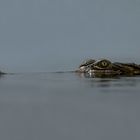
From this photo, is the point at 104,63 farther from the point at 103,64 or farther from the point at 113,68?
the point at 113,68

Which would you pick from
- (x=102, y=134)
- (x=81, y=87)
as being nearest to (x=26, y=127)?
(x=102, y=134)

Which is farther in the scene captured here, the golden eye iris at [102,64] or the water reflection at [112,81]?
the golden eye iris at [102,64]

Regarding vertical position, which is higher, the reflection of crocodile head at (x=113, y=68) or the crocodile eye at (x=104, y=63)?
the crocodile eye at (x=104, y=63)

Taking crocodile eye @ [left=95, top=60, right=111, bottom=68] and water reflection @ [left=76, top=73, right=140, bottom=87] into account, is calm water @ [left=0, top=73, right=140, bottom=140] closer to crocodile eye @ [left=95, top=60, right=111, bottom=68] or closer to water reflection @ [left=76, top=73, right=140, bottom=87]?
water reflection @ [left=76, top=73, right=140, bottom=87]

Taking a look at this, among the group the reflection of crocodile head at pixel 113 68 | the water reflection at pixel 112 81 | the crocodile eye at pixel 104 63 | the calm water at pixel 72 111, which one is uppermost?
the crocodile eye at pixel 104 63

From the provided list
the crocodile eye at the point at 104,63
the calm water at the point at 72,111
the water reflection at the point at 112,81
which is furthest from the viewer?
the crocodile eye at the point at 104,63

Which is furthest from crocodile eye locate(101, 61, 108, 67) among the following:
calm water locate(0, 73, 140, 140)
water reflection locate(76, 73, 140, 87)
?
calm water locate(0, 73, 140, 140)

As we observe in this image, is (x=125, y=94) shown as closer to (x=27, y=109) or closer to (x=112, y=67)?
(x=27, y=109)

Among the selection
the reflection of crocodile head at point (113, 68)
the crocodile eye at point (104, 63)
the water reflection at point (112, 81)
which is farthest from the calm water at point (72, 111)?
the reflection of crocodile head at point (113, 68)

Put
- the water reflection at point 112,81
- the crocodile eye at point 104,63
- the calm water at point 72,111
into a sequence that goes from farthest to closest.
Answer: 1. the crocodile eye at point 104,63
2. the water reflection at point 112,81
3. the calm water at point 72,111

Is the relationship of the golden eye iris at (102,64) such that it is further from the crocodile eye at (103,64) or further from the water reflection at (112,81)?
the water reflection at (112,81)
